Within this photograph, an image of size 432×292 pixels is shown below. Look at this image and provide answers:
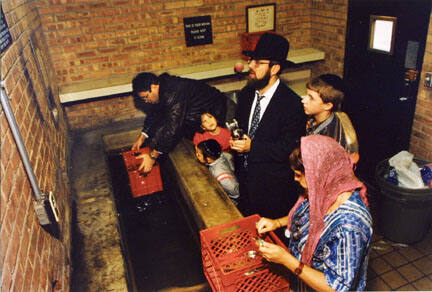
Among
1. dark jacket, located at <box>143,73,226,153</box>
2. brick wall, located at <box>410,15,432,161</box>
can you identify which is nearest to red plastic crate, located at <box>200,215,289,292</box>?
dark jacket, located at <box>143,73,226,153</box>

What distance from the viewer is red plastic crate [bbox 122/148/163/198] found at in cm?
438

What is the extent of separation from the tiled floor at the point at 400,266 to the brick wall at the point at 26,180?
3269mm

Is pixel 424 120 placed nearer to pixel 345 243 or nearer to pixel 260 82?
pixel 260 82

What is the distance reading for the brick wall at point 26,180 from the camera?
5.33 ft

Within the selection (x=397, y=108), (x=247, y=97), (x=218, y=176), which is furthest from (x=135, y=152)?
(x=397, y=108)

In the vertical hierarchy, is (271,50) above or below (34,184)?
above

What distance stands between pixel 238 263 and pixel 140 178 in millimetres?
2276

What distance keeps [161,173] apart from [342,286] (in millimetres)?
3522

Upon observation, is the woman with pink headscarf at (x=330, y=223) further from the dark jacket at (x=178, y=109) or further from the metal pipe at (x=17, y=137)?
the dark jacket at (x=178, y=109)

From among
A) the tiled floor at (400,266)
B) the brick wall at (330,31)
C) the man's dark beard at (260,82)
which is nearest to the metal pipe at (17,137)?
the man's dark beard at (260,82)

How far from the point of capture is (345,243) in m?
1.76

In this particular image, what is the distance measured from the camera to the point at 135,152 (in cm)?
436

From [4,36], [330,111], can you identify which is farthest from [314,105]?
[4,36]

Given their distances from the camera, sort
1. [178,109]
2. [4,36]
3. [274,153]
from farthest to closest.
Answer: [178,109]
[274,153]
[4,36]
